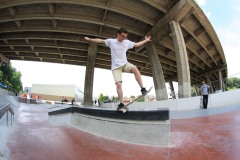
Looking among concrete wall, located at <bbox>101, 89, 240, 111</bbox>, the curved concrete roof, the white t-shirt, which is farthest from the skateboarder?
the white t-shirt

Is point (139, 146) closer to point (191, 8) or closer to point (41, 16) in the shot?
point (191, 8)

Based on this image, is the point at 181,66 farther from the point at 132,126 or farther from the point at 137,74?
the point at 132,126

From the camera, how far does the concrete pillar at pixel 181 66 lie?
687 inches

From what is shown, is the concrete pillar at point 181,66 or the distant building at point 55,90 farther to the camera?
the distant building at point 55,90

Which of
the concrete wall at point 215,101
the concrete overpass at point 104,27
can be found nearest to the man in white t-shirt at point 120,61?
the concrete wall at point 215,101

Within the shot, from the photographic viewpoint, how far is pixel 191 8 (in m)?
17.1

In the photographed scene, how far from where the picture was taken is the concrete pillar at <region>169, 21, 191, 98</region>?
687 inches

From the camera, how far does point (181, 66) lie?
17953mm

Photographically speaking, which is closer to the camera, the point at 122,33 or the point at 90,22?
the point at 122,33

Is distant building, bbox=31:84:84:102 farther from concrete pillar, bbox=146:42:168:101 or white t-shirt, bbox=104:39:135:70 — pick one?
white t-shirt, bbox=104:39:135:70

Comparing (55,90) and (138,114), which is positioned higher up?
(55,90)

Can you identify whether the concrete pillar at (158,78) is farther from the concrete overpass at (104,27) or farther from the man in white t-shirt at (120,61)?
the man in white t-shirt at (120,61)

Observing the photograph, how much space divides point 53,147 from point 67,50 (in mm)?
25878

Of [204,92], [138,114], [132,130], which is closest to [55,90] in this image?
[204,92]
